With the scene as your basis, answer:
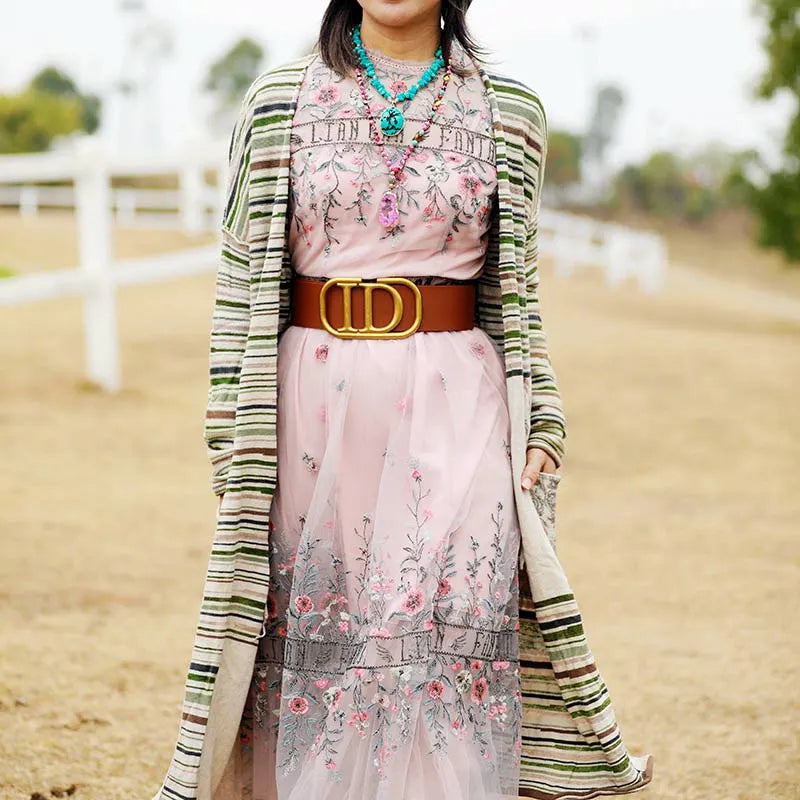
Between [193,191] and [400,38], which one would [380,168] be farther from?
[193,191]

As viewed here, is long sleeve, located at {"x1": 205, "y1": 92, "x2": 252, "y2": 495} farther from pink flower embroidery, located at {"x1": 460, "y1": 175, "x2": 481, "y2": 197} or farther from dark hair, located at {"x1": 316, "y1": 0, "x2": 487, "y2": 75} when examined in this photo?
pink flower embroidery, located at {"x1": 460, "y1": 175, "x2": 481, "y2": 197}

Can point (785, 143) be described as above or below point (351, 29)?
above

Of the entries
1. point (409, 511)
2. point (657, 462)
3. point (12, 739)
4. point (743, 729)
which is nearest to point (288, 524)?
point (409, 511)

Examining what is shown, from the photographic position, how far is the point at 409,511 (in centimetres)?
291

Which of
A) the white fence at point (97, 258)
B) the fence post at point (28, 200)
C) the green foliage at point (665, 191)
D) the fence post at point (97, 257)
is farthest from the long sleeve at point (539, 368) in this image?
the green foliage at point (665, 191)

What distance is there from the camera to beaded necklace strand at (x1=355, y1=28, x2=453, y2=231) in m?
2.89

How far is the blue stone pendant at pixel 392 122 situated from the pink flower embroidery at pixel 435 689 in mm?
1083

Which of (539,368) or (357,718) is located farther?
(539,368)

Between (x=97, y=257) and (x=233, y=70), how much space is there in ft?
200

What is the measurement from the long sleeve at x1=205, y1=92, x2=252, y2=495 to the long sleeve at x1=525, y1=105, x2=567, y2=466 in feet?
1.98

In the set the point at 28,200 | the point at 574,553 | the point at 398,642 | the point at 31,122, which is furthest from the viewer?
the point at 31,122

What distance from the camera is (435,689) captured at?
2.86m

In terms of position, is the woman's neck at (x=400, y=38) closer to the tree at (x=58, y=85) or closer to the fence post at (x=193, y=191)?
the fence post at (x=193, y=191)

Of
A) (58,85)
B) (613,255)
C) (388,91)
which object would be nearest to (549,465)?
(388,91)
